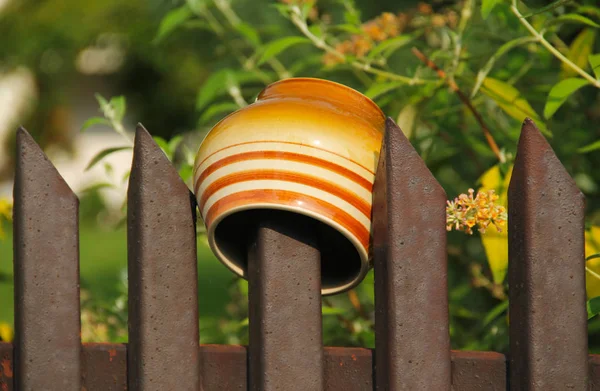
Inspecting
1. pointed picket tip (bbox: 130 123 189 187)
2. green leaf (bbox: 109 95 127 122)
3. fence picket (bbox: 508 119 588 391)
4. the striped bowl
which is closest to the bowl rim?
the striped bowl

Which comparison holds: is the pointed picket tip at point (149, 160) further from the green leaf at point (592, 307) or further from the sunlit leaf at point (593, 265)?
the sunlit leaf at point (593, 265)

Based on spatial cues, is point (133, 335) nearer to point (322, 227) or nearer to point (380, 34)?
point (322, 227)

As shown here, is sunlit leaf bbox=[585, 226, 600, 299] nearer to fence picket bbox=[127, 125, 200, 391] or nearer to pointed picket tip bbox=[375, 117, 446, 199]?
pointed picket tip bbox=[375, 117, 446, 199]

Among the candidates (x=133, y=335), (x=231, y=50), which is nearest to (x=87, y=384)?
(x=133, y=335)

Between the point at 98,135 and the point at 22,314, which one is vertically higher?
the point at 98,135

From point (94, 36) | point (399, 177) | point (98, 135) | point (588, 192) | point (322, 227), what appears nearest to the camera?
point (399, 177)

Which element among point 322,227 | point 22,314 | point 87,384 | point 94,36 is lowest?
point 87,384

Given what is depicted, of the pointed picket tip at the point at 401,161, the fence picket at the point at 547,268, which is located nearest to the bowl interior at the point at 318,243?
the pointed picket tip at the point at 401,161

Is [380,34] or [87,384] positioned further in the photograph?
[380,34]
